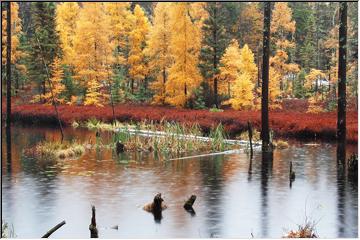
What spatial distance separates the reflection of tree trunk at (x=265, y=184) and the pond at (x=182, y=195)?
0.02 metres

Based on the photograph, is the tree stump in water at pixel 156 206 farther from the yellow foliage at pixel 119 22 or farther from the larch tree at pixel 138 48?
the yellow foliage at pixel 119 22

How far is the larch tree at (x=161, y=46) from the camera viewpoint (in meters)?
41.4

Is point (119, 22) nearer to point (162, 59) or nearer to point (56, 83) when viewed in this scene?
point (56, 83)

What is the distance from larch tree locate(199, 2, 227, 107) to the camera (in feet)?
133

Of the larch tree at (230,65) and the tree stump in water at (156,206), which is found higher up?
the larch tree at (230,65)

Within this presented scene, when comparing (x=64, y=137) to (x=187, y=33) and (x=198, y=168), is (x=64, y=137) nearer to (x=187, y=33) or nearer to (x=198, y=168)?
(x=198, y=168)

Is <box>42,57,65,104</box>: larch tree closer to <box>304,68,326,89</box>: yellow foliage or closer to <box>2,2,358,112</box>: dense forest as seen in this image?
<box>2,2,358,112</box>: dense forest

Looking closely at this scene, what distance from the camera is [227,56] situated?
4106 centimetres

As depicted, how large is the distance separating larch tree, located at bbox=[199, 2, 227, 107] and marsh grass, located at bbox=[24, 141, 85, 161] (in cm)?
1809

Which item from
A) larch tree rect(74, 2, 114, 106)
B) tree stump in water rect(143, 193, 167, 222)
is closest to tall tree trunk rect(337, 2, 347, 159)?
tree stump in water rect(143, 193, 167, 222)

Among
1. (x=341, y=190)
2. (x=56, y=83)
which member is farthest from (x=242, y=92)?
(x=341, y=190)

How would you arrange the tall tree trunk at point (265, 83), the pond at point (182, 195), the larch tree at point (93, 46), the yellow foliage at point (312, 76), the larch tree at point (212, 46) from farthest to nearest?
the larch tree at point (93, 46) < the larch tree at point (212, 46) < the yellow foliage at point (312, 76) < the tall tree trunk at point (265, 83) < the pond at point (182, 195)

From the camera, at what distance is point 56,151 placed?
2252 cm

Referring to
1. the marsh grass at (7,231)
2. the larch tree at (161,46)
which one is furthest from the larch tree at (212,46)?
the marsh grass at (7,231)
